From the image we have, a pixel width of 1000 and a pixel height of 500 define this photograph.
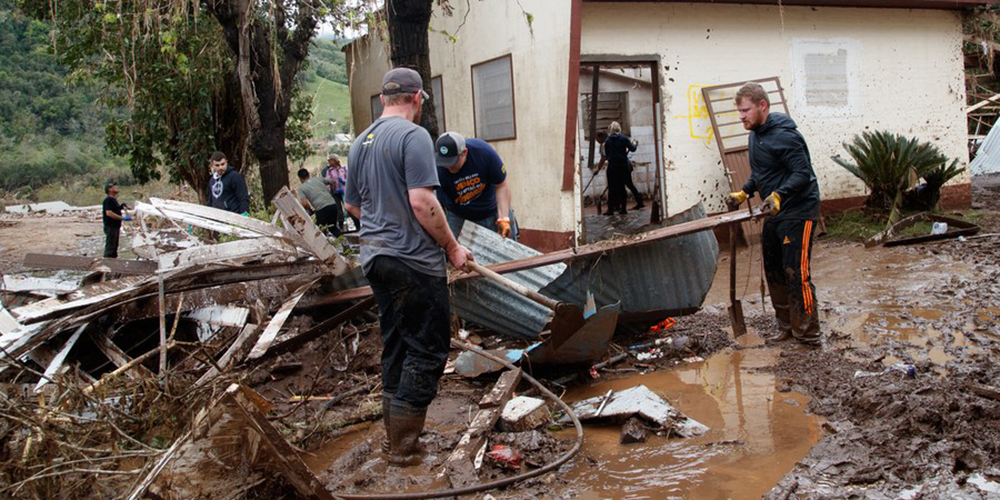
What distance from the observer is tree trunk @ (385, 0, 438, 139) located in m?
7.69

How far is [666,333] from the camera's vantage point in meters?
5.85

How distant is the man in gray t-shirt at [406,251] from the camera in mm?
3646

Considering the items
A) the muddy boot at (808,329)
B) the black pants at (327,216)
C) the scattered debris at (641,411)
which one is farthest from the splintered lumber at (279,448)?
the black pants at (327,216)

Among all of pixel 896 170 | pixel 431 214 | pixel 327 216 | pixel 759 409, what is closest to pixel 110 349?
pixel 431 214

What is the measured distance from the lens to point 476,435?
3.81 m

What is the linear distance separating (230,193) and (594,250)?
522cm

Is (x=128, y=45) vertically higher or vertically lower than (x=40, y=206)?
higher

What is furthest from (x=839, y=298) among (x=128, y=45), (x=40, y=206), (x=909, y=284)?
(x=40, y=206)

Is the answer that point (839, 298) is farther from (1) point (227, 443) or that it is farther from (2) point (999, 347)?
(1) point (227, 443)

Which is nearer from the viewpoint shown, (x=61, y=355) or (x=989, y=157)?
(x=61, y=355)

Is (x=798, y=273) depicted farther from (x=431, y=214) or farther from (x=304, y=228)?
(x=304, y=228)

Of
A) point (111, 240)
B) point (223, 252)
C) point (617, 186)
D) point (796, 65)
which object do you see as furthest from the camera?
point (617, 186)

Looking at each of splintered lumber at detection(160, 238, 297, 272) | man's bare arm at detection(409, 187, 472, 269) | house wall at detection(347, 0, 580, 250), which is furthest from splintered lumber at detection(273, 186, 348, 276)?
house wall at detection(347, 0, 580, 250)

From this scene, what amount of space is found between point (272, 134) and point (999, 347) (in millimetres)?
8582
